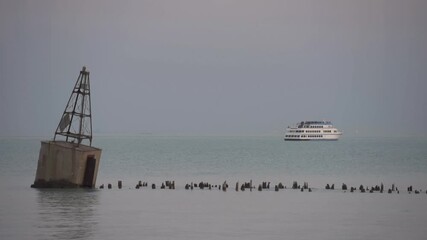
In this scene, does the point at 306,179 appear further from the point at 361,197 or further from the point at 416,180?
the point at 361,197

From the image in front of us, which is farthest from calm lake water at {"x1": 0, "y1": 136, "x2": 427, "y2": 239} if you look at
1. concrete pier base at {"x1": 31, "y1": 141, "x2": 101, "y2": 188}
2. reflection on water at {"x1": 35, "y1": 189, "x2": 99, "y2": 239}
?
concrete pier base at {"x1": 31, "y1": 141, "x2": 101, "y2": 188}

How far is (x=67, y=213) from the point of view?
59.8m

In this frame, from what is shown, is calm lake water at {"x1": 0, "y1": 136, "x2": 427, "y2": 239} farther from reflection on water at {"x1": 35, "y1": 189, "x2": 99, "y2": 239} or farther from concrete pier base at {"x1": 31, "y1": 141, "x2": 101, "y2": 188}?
concrete pier base at {"x1": 31, "y1": 141, "x2": 101, "y2": 188}

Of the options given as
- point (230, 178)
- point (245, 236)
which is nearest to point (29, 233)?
point (245, 236)

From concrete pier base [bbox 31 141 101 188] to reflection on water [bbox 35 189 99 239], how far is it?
2.41ft

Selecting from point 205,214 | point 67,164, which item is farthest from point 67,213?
point 67,164

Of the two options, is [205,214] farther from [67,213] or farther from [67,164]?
[67,164]

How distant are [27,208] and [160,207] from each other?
8681 millimetres

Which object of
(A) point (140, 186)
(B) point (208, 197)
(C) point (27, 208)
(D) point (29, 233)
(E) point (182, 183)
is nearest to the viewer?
(D) point (29, 233)

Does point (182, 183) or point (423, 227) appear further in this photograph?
point (182, 183)

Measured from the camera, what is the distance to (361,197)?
76.8 m

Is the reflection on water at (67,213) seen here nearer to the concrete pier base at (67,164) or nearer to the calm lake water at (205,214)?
the calm lake water at (205,214)

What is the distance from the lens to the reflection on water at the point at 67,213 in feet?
164

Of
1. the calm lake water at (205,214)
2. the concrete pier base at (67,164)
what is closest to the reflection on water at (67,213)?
the calm lake water at (205,214)
